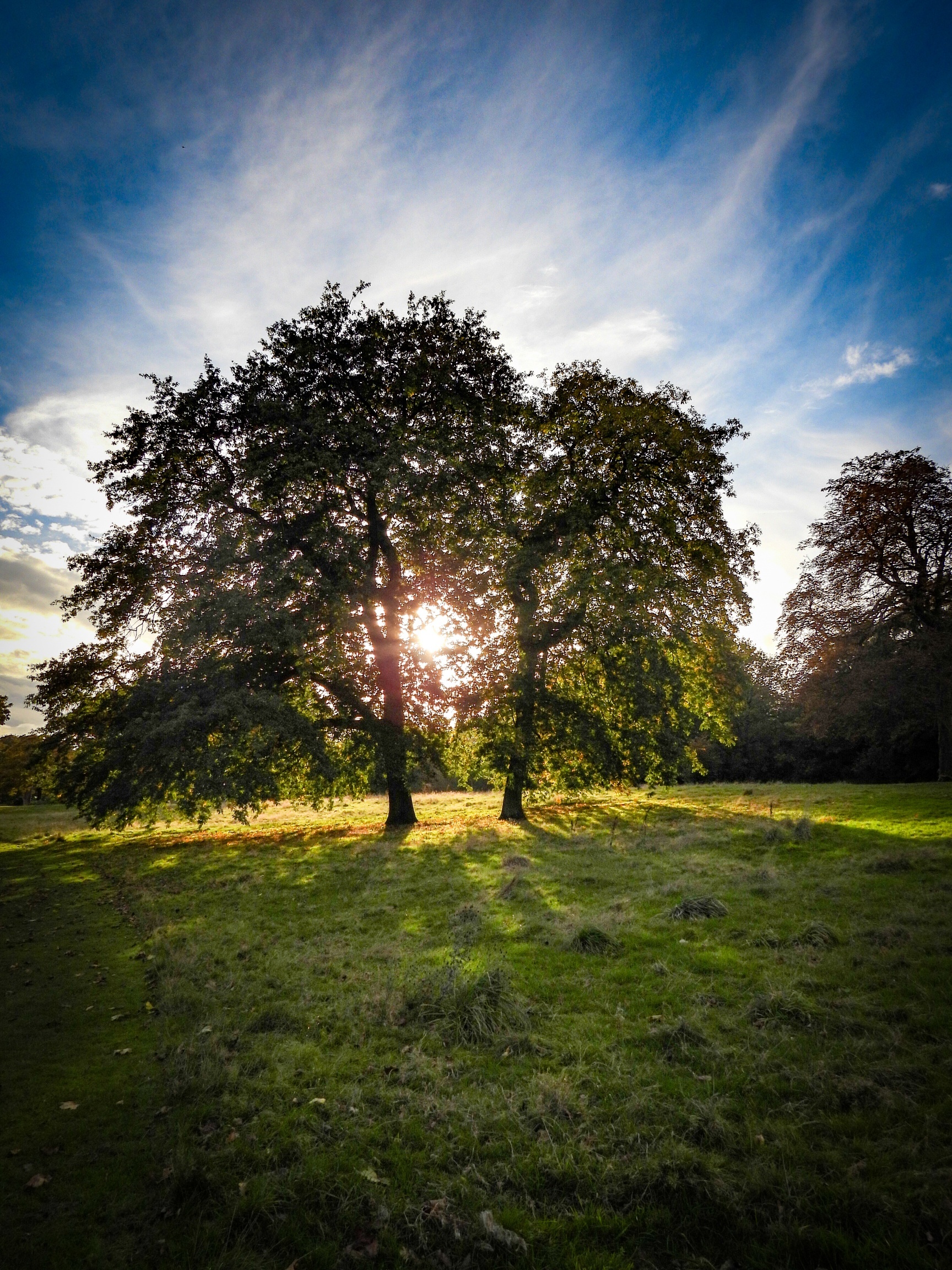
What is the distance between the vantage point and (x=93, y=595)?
1917cm

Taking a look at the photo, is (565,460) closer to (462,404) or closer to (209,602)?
(462,404)

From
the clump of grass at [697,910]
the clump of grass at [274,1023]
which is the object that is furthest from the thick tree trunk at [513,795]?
the clump of grass at [274,1023]

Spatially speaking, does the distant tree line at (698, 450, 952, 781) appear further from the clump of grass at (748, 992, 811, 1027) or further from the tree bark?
the clump of grass at (748, 992, 811, 1027)

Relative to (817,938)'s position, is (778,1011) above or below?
below

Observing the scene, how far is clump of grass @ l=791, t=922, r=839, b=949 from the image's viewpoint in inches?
317

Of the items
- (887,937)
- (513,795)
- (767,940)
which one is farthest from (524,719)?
(887,937)

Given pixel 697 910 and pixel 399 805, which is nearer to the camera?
pixel 697 910

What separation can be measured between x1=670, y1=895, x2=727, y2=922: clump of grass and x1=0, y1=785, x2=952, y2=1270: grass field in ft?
0.31

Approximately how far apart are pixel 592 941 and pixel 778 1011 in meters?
2.93

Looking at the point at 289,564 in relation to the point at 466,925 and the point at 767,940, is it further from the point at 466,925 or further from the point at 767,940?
the point at 767,940

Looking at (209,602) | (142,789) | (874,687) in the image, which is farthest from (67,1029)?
(874,687)

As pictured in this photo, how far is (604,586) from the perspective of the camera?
18766 mm

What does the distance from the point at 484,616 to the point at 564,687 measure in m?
4.37

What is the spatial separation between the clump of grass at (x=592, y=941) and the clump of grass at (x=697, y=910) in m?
1.54
